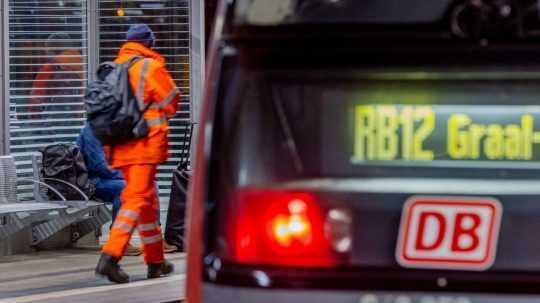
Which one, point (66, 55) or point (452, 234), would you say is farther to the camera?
point (66, 55)

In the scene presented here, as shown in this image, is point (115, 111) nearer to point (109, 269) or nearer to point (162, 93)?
point (162, 93)

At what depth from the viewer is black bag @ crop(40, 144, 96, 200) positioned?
515 inches

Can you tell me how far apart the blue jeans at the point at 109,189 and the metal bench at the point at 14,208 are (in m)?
0.37

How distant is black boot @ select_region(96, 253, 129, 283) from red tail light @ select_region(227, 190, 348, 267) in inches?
233

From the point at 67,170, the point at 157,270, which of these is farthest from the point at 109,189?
the point at 157,270

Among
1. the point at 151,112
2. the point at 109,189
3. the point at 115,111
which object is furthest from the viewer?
the point at 109,189

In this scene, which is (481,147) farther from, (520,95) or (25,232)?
(25,232)

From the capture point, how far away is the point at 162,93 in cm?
992

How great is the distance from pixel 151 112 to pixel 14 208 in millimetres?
2628

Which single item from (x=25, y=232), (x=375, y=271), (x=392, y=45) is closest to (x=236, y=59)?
(x=392, y=45)

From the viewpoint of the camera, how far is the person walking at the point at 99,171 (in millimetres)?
13023

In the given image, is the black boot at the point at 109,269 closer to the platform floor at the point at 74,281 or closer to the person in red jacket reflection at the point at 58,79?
the platform floor at the point at 74,281

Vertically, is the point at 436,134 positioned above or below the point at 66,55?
below

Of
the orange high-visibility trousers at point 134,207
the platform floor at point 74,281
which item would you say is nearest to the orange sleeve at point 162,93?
the orange high-visibility trousers at point 134,207
